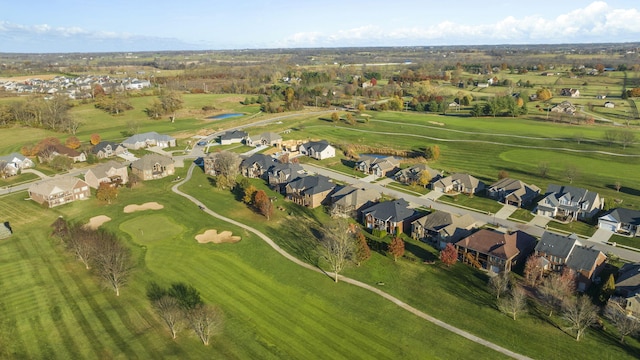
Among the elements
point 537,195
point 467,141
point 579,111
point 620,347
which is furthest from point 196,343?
point 579,111

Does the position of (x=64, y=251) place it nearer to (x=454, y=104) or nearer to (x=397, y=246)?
(x=397, y=246)

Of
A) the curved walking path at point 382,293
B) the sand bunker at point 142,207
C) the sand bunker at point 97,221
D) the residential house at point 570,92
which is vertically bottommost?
the curved walking path at point 382,293

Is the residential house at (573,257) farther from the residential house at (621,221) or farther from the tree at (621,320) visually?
the residential house at (621,221)

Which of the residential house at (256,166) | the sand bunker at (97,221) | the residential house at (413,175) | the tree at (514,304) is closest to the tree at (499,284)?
the tree at (514,304)

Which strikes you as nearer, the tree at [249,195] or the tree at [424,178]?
the tree at [249,195]

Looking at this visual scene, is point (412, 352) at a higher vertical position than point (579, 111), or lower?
lower

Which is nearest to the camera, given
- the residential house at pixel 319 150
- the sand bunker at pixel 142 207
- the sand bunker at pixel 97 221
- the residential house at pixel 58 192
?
the sand bunker at pixel 97 221

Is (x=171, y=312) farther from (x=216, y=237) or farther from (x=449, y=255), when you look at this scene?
(x=449, y=255)
